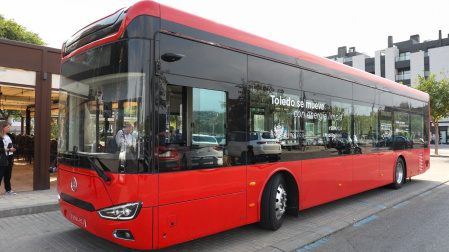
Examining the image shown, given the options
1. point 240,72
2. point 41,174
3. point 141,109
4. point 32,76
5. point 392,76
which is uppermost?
point 392,76

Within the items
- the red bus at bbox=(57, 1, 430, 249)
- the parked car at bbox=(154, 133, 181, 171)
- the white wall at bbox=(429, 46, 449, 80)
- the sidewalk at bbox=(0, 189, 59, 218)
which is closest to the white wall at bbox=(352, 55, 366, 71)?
the white wall at bbox=(429, 46, 449, 80)

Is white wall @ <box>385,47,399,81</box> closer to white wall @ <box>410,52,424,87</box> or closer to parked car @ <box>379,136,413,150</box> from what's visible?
white wall @ <box>410,52,424,87</box>

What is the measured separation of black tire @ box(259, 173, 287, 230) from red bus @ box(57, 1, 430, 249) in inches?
0.7

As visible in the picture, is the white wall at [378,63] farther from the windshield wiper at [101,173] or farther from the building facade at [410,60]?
the windshield wiper at [101,173]

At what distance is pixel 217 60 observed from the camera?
163 inches

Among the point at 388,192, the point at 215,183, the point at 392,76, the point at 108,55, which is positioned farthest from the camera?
the point at 392,76

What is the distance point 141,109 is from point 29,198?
216 inches

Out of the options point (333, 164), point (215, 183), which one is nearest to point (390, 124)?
point (333, 164)

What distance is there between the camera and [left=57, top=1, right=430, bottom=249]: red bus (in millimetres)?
3383

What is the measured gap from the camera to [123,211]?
336 cm

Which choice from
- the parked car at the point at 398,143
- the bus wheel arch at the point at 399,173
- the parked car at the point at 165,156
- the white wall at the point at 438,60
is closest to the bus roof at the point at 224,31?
the parked car at the point at 165,156

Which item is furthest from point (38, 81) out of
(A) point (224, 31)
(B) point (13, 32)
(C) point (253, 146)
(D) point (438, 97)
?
(D) point (438, 97)

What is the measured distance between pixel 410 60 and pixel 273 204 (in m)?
53.0

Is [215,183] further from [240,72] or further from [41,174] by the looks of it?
[41,174]
